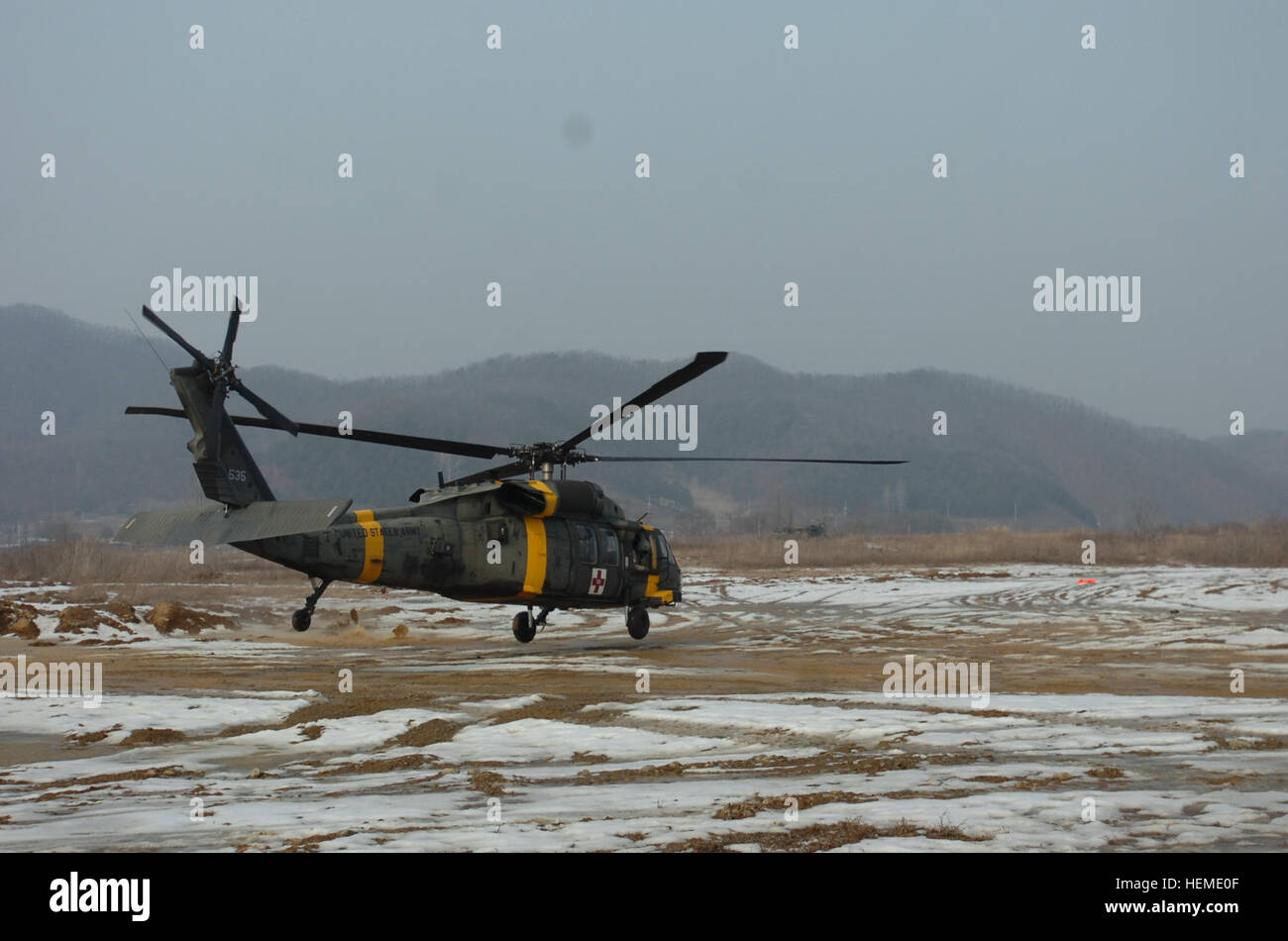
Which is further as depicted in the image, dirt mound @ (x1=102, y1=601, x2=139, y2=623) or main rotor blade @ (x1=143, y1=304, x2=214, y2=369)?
dirt mound @ (x1=102, y1=601, x2=139, y2=623)

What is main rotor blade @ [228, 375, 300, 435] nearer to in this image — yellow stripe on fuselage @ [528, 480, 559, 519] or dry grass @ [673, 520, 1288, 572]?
yellow stripe on fuselage @ [528, 480, 559, 519]

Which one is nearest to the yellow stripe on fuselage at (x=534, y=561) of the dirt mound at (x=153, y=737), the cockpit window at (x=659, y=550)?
the cockpit window at (x=659, y=550)

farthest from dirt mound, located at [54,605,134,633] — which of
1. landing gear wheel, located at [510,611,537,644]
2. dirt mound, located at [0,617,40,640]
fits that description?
landing gear wheel, located at [510,611,537,644]

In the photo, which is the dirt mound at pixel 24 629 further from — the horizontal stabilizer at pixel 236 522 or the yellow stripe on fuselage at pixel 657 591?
the yellow stripe on fuselage at pixel 657 591

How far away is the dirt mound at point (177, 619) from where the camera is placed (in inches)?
1179

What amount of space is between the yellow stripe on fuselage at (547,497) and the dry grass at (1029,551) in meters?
48.8

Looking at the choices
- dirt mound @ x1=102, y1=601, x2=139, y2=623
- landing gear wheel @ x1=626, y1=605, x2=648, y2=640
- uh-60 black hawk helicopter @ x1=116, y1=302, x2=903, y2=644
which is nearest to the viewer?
uh-60 black hawk helicopter @ x1=116, y1=302, x2=903, y2=644

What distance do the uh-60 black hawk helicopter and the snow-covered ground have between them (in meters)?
1.56

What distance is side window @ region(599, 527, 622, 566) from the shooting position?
25.5 meters

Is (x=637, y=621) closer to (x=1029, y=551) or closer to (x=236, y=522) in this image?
(x=236, y=522)
